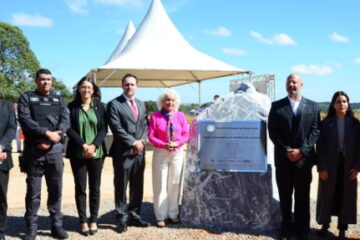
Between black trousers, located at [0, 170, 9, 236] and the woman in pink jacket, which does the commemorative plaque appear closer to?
the woman in pink jacket

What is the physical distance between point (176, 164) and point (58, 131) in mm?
1466

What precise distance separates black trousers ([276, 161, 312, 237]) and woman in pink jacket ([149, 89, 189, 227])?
1228 millimetres

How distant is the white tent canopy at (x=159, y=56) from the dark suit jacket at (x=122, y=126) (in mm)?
7825

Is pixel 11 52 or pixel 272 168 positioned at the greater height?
pixel 11 52

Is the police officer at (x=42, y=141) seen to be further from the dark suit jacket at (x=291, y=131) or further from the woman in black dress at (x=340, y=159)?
the woman in black dress at (x=340, y=159)

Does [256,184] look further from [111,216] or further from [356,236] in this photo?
[111,216]

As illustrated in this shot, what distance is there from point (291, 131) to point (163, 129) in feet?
4.91

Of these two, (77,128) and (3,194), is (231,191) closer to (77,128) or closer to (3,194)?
(77,128)

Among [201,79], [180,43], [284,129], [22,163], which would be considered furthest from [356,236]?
[201,79]

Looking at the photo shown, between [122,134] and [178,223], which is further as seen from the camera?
[178,223]

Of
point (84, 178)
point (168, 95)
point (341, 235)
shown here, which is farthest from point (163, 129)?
point (341, 235)

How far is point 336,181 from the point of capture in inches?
174

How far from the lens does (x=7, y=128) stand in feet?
13.9

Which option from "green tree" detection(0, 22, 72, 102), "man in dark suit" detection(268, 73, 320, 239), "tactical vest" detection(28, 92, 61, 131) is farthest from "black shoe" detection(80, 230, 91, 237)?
"green tree" detection(0, 22, 72, 102)
